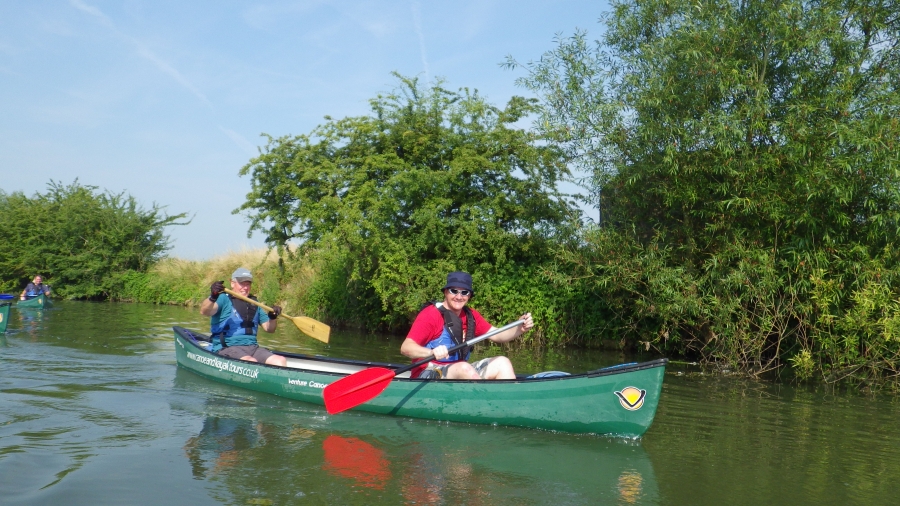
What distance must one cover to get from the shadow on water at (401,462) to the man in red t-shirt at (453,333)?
22.1 inches

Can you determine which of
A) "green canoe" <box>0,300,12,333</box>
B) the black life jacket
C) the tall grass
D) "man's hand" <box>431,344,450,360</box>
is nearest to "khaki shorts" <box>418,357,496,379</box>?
"man's hand" <box>431,344,450,360</box>

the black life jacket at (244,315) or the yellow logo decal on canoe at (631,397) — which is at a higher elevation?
the black life jacket at (244,315)

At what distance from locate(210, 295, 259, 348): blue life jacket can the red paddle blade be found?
2.22m

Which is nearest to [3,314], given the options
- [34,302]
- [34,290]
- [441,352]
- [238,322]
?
[238,322]

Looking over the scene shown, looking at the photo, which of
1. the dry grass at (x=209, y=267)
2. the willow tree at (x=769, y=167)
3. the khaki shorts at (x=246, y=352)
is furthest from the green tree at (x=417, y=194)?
the dry grass at (x=209, y=267)

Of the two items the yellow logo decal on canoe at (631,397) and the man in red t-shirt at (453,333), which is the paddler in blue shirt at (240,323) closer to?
Answer: the man in red t-shirt at (453,333)

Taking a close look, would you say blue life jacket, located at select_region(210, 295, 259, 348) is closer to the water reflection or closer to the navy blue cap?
the water reflection

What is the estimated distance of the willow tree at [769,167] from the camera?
10219 millimetres

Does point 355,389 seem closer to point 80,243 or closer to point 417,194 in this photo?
point 417,194

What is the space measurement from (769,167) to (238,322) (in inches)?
303

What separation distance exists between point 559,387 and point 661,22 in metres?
8.03

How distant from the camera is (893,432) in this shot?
7.48m

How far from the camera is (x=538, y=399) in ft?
21.9

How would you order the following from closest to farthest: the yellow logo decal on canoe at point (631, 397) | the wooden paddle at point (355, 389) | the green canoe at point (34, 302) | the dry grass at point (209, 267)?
1. the yellow logo decal on canoe at point (631, 397)
2. the wooden paddle at point (355, 389)
3. the green canoe at point (34, 302)
4. the dry grass at point (209, 267)
